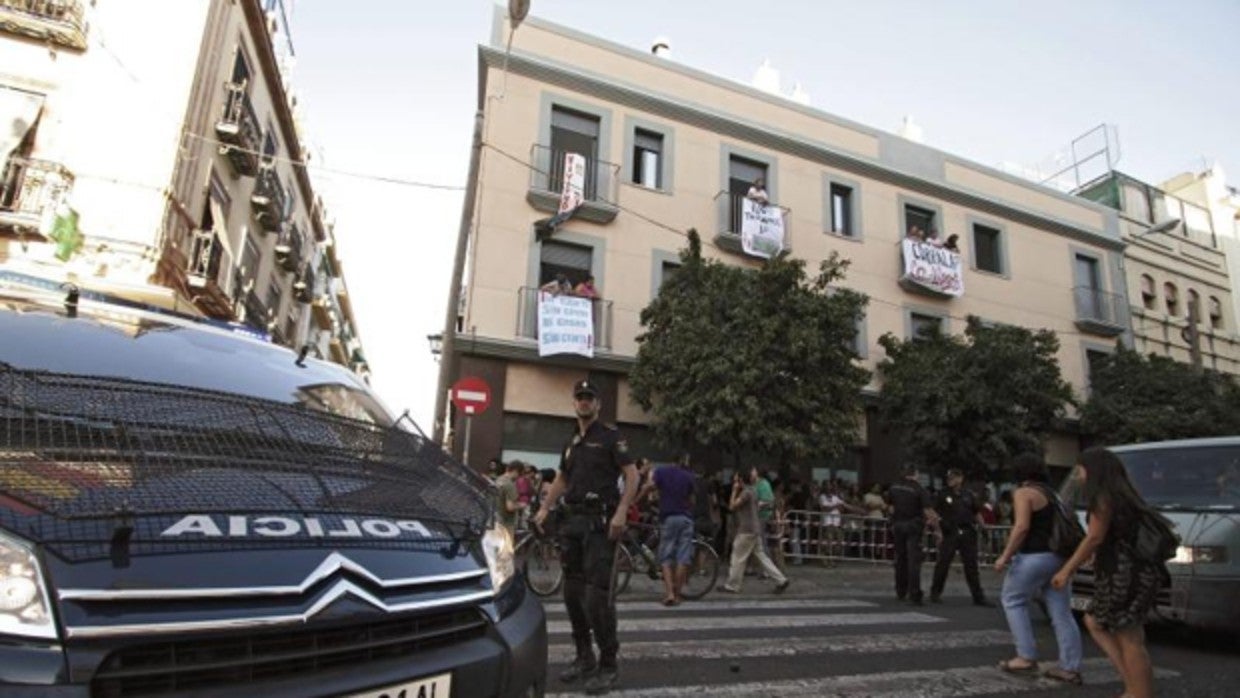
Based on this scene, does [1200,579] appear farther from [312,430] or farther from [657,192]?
[657,192]

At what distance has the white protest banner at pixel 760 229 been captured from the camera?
18609 millimetres

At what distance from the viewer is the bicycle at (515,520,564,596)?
8.81 m

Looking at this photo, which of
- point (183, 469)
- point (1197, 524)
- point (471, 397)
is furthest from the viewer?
point (471, 397)

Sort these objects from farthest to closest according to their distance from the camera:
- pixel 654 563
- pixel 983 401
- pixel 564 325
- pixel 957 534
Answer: pixel 983 401 → pixel 564 325 → pixel 957 534 → pixel 654 563

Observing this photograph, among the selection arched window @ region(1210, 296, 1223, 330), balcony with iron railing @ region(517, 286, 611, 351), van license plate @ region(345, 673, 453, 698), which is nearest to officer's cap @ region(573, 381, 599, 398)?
van license plate @ region(345, 673, 453, 698)

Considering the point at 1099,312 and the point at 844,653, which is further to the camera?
the point at 1099,312

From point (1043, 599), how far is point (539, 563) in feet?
18.6

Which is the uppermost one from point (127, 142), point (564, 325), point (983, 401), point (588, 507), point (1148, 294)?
point (1148, 294)

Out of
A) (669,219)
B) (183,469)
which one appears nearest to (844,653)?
(183,469)

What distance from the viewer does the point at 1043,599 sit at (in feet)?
17.5

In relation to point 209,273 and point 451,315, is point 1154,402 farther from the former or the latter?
point 209,273

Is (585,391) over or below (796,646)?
over

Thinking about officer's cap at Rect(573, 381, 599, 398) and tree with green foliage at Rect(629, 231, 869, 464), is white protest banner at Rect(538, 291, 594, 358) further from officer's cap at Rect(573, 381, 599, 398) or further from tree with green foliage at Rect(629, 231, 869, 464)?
officer's cap at Rect(573, 381, 599, 398)

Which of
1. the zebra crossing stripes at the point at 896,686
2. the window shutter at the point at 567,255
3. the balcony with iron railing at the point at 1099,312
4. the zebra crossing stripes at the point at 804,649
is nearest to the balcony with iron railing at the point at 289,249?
the window shutter at the point at 567,255
